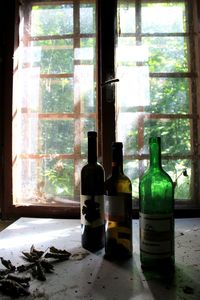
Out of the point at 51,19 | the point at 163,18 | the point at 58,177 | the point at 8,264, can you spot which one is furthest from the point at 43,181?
the point at 163,18

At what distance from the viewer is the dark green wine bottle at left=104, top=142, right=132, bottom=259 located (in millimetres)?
682

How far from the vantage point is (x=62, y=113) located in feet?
3.80

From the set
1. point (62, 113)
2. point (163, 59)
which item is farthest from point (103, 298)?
point (163, 59)

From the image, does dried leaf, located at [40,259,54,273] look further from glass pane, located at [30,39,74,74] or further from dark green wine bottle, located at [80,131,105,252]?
glass pane, located at [30,39,74,74]

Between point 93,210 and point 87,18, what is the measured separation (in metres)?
0.77

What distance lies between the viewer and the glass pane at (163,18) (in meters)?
1.16

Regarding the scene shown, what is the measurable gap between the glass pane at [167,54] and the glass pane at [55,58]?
29cm

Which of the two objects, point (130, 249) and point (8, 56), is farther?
point (8, 56)

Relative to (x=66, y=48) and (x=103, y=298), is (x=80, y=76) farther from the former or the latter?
(x=103, y=298)

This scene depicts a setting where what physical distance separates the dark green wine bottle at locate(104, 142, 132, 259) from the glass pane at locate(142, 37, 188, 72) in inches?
22.2

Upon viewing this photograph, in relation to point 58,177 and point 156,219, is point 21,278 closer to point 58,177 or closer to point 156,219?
point 156,219

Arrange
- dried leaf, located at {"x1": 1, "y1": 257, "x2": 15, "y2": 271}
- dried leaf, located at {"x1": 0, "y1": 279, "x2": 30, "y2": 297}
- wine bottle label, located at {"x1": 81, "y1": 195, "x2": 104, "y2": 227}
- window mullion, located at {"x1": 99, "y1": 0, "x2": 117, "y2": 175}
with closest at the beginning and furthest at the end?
dried leaf, located at {"x1": 0, "y1": 279, "x2": 30, "y2": 297}
dried leaf, located at {"x1": 1, "y1": 257, "x2": 15, "y2": 271}
wine bottle label, located at {"x1": 81, "y1": 195, "x2": 104, "y2": 227}
window mullion, located at {"x1": 99, "y1": 0, "x2": 117, "y2": 175}

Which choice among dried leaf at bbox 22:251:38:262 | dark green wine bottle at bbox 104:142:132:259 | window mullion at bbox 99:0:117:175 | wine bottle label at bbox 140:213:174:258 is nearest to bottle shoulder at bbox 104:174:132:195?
dark green wine bottle at bbox 104:142:132:259

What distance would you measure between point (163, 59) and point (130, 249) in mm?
728
